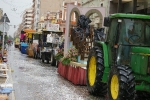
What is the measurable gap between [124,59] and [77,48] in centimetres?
661

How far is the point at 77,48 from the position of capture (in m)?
15.6

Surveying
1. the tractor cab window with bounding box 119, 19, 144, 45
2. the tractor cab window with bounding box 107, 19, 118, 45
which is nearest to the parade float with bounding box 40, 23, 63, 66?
the tractor cab window with bounding box 107, 19, 118, 45

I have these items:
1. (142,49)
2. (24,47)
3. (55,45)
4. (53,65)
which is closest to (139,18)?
(142,49)

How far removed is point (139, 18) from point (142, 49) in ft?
4.05

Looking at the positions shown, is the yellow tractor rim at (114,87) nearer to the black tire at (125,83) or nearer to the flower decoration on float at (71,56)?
the black tire at (125,83)

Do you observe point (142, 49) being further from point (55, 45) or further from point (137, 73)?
point (55, 45)

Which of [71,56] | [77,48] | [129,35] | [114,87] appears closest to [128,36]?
[129,35]

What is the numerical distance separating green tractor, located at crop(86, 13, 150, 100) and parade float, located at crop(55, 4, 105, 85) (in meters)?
2.27

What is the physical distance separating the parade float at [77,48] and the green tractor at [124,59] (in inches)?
89.4

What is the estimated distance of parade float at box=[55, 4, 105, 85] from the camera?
13.5m

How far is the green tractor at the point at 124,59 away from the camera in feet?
26.2

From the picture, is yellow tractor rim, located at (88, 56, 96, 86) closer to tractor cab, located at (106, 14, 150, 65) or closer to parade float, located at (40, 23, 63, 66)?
tractor cab, located at (106, 14, 150, 65)

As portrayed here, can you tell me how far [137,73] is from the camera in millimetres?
8297

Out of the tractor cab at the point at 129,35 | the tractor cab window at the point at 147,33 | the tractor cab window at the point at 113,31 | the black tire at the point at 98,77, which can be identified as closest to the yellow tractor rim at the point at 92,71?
the black tire at the point at 98,77
